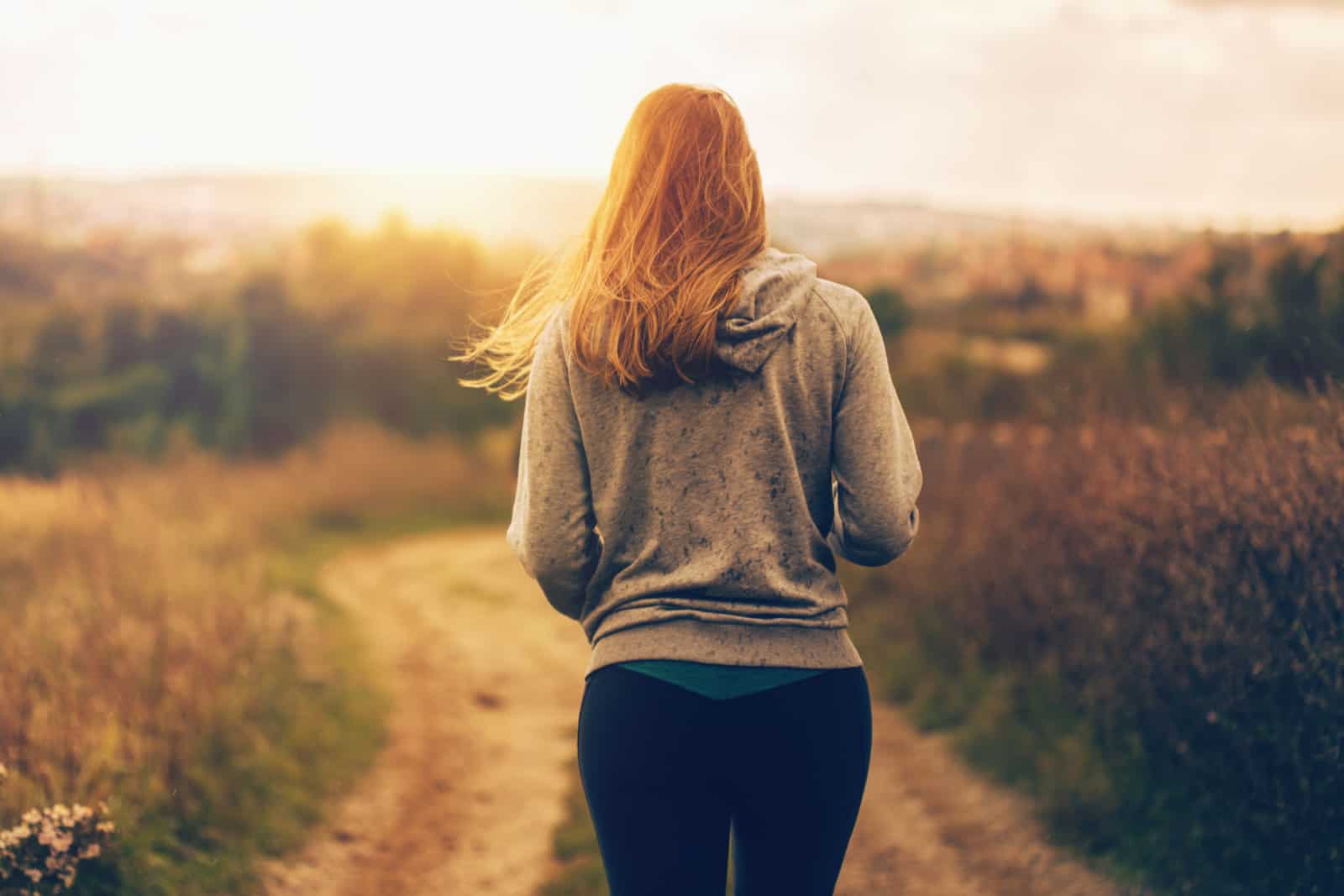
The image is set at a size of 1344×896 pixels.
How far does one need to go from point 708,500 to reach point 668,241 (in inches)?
15.1

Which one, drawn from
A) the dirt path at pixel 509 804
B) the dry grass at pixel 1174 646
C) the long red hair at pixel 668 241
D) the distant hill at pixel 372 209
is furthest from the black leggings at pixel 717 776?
the distant hill at pixel 372 209

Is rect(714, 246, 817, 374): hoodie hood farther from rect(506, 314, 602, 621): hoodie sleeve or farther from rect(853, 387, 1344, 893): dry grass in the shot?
rect(853, 387, 1344, 893): dry grass

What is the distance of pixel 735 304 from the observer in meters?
1.57

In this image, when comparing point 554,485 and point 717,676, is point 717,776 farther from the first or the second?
point 554,485

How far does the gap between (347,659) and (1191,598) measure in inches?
211

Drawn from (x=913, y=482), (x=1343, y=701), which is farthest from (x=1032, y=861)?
(x=913, y=482)

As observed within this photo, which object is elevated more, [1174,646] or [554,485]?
[554,485]

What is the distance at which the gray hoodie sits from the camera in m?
1.58

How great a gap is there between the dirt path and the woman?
285cm

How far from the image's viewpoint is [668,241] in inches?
63.5

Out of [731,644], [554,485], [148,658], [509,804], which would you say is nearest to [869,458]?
[731,644]

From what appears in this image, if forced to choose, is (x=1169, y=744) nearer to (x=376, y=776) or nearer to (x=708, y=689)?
(x=708, y=689)

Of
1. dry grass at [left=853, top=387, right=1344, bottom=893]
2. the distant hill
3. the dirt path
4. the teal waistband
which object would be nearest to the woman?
the teal waistband

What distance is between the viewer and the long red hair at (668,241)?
153 centimetres
